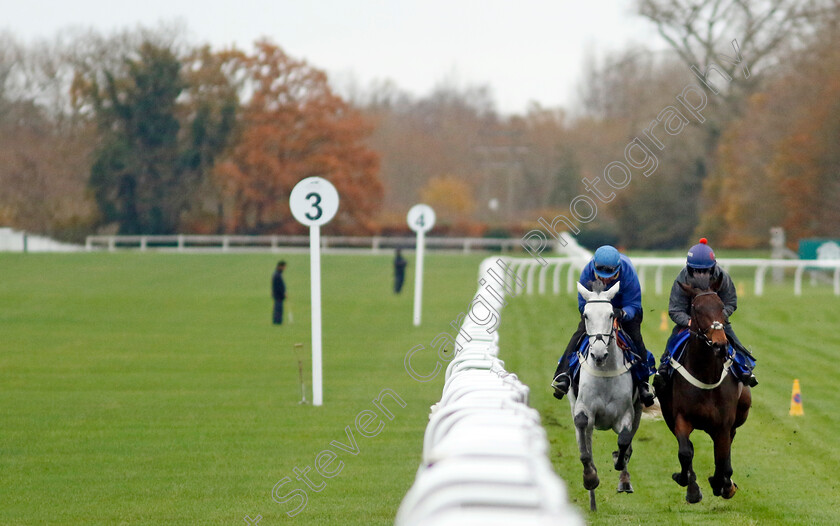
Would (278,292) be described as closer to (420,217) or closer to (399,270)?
(420,217)

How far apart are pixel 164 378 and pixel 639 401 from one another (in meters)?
8.54

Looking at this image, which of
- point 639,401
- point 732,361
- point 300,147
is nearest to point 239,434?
point 639,401

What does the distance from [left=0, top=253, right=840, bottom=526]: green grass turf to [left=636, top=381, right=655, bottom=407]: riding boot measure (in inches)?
29.3

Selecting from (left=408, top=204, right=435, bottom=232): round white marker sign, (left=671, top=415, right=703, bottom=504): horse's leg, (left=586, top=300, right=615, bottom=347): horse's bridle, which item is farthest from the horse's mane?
(left=408, top=204, right=435, bottom=232): round white marker sign

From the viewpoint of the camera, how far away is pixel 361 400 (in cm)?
1329

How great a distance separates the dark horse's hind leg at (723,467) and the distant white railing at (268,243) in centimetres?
4620

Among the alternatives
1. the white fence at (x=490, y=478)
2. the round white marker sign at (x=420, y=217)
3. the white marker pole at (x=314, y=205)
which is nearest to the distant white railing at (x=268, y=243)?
the round white marker sign at (x=420, y=217)

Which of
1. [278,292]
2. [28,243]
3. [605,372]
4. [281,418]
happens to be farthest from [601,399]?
[28,243]

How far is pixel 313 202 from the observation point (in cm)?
1231

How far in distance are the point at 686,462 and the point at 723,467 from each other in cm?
31

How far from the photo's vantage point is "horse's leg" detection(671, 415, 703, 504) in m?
8.10

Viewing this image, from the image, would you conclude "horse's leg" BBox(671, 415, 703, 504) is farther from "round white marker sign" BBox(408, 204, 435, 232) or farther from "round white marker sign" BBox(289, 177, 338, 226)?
"round white marker sign" BBox(408, 204, 435, 232)

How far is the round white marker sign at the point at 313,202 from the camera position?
12.3 meters

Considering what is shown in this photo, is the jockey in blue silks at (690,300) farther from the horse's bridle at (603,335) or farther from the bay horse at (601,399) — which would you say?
the horse's bridle at (603,335)
